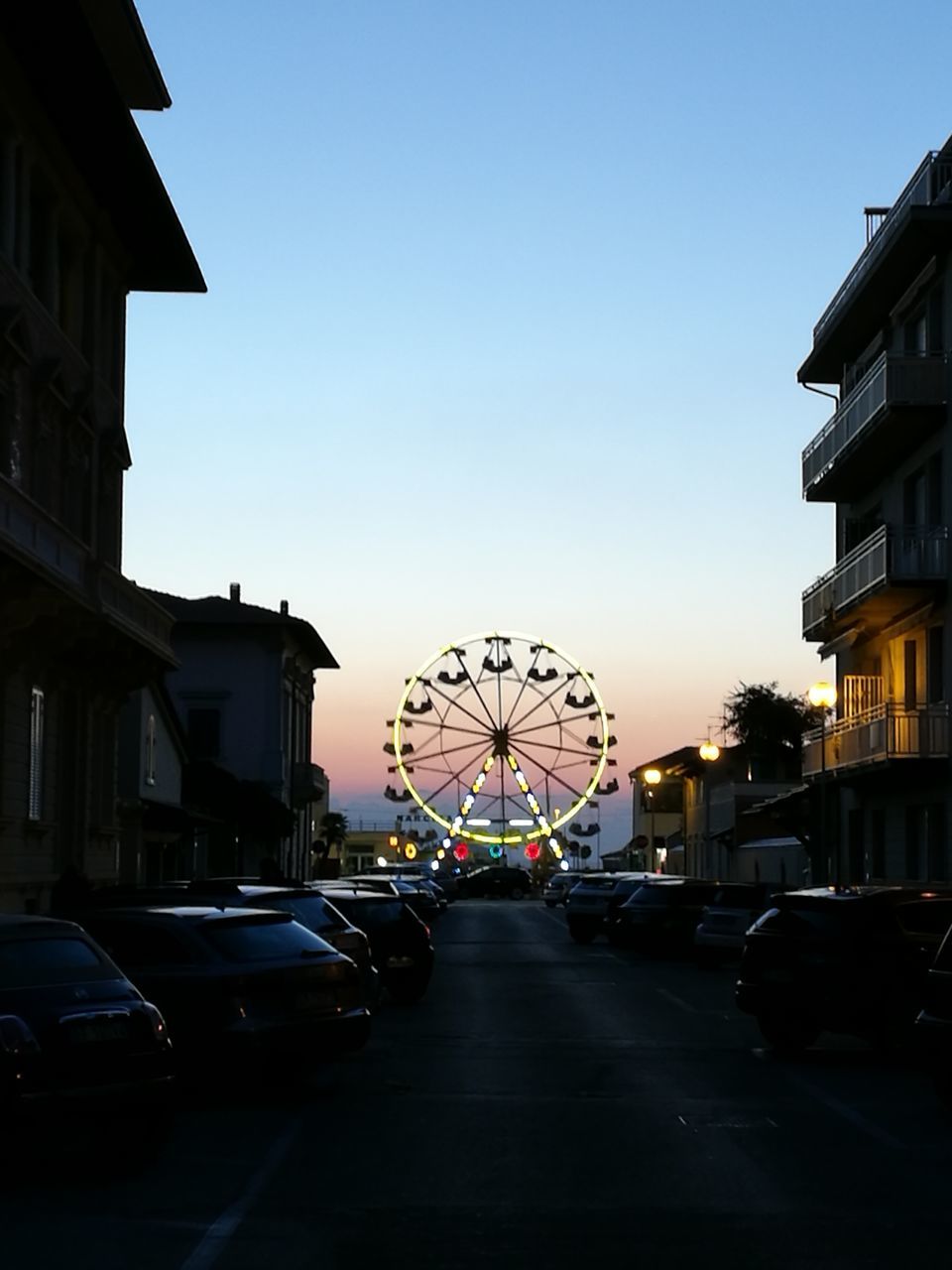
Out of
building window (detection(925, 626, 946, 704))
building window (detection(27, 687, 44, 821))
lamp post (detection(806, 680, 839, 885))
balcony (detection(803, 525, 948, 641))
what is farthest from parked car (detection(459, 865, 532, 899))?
building window (detection(27, 687, 44, 821))

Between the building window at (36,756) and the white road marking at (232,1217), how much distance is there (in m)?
19.9

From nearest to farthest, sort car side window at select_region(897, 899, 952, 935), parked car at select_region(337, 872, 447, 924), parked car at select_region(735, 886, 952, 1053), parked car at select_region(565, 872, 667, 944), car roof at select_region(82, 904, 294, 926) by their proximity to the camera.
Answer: car roof at select_region(82, 904, 294, 926) < parked car at select_region(735, 886, 952, 1053) < car side window at select_region(897, 899, 952, 935) < parked car at select_region(565, 872, 667, 944) < parked car at select_region(337, 872, 447, 924)

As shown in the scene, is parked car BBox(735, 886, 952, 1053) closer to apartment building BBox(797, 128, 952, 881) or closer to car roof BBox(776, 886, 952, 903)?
car roof BBox(776, 886, 952, 903)

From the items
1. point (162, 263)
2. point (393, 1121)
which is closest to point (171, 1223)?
point (393, 1121)

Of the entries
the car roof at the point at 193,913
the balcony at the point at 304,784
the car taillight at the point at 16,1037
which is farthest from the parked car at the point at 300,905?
the balcony at the point at 304,784

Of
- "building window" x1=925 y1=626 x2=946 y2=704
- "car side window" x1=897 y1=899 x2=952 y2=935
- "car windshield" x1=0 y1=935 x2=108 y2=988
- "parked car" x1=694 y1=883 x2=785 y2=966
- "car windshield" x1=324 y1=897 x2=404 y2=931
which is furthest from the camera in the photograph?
"building window" x1=925 y1=626 x2=946 y2=704

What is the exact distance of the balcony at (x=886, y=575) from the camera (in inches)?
1523

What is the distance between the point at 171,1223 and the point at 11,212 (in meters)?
21.8

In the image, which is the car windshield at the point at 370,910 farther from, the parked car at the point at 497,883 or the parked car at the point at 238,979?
the parked car at the point at 497,883

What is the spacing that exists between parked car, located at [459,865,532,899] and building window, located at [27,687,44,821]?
2945 inches

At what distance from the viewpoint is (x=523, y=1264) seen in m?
9.15

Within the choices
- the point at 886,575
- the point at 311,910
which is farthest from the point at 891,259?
the point at 311,910

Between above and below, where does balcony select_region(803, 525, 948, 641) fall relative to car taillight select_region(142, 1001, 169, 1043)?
above

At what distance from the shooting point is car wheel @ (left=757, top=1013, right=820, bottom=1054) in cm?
2022
